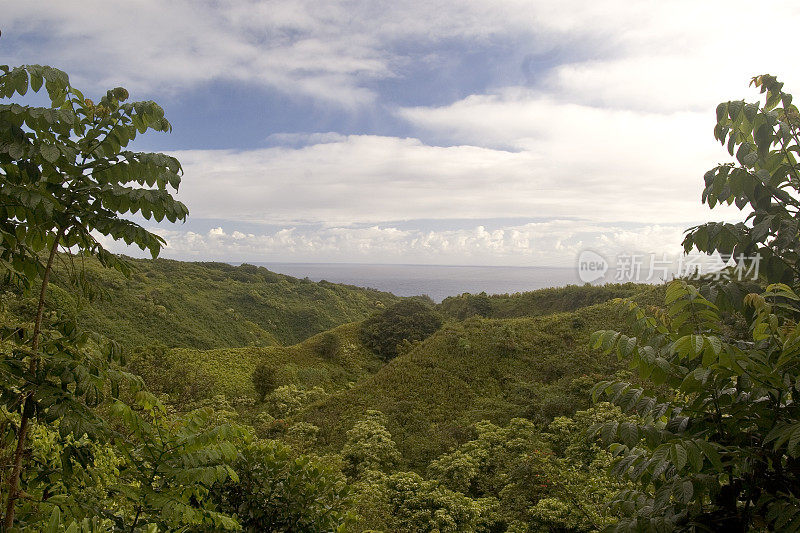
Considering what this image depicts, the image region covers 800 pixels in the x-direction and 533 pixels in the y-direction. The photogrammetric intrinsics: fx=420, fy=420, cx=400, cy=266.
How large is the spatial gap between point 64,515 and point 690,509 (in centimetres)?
298

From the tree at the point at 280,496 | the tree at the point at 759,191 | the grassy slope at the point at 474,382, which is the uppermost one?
the tree at the point at 759,191

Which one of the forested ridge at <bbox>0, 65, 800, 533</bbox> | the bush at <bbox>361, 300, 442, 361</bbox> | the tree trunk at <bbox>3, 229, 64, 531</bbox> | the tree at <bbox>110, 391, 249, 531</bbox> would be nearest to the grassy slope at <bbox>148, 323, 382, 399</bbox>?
the bush at <bbox>361, 300, 442, 361</bbox>

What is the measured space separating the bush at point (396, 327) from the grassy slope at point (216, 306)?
41.0 ft

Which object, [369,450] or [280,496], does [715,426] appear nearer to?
[280,496]

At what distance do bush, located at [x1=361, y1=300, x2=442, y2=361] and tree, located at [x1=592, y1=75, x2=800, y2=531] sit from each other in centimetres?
2083

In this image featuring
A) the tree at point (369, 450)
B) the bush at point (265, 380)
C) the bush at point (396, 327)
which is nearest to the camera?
the tree at point (369, 450)

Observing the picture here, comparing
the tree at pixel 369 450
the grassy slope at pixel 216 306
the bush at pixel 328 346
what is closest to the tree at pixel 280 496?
the tree at pixel 369 450

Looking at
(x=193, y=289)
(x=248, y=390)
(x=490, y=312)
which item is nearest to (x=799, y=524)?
(x=248, y=390)

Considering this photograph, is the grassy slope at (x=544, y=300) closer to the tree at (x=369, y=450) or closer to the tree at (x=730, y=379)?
the tree at (x=369, y=450)

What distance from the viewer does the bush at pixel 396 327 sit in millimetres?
23609

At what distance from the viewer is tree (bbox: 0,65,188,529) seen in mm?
A: 1812

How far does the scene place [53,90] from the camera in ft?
6.63

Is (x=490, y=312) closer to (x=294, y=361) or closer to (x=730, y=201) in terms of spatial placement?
(x=294, y=361)

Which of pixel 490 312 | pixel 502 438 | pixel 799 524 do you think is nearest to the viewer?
pixel 799 524
